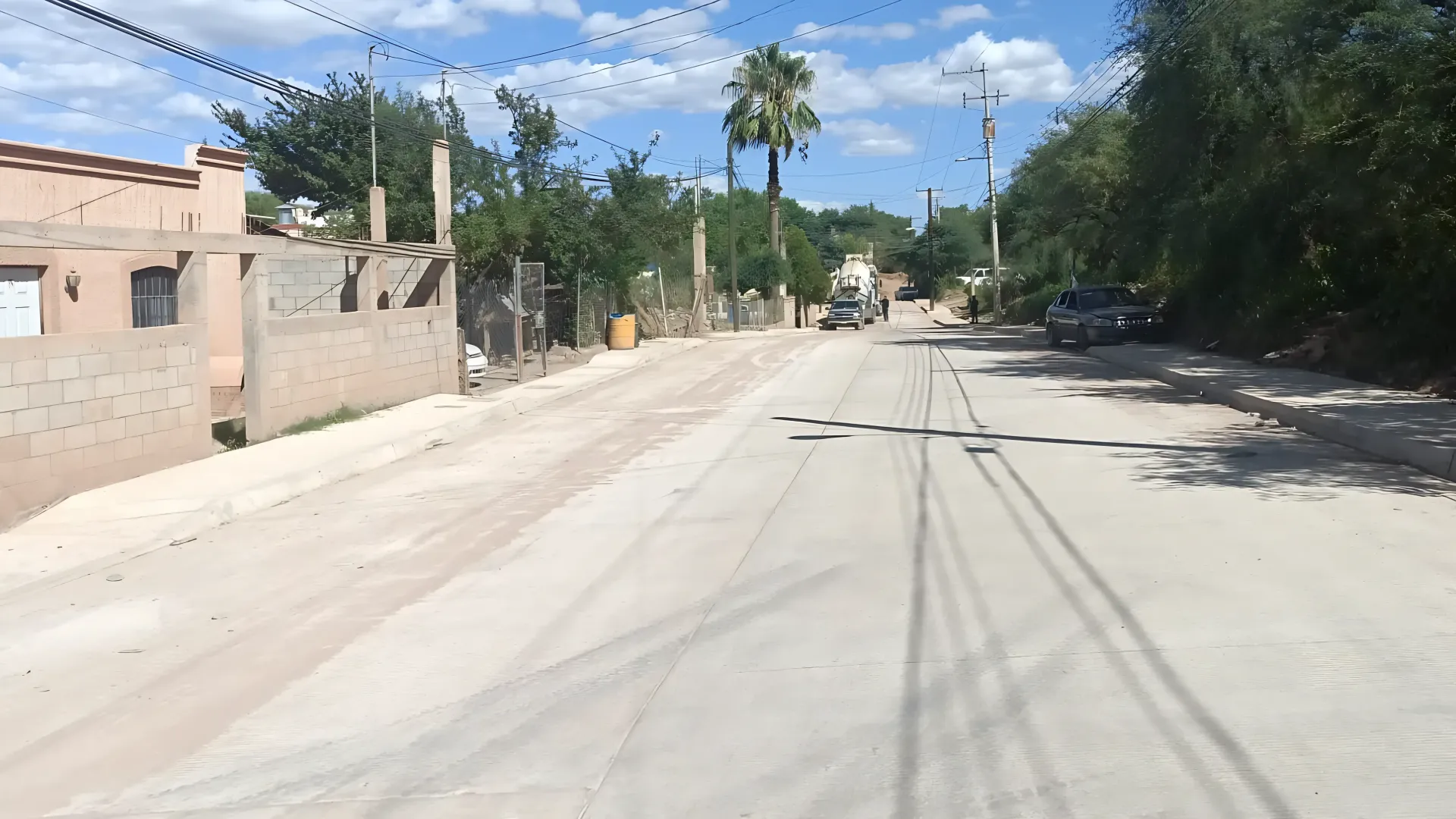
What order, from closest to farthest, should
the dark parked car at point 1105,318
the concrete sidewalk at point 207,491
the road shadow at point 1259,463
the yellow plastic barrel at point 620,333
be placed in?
the concrete sidewalk at point 207,491
the road shadow at point 1259,463
the dark parked car at point 1105,318
the yellow plastic barrel at point 620,333

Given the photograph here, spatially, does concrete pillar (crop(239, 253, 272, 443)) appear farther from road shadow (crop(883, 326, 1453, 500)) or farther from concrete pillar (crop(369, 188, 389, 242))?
road shadow (crop(883, 326, 1453, 500))

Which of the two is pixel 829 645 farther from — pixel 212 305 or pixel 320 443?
pixel 212 305

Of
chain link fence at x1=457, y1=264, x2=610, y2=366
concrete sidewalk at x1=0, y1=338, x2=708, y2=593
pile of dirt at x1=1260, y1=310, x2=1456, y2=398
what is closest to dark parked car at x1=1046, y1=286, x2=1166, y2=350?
pile of dirt at x1=1260, y1=310, x2=1456, y2=398

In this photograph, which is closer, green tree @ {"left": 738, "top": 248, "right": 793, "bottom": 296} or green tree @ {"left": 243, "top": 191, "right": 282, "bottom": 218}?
green tree @ {"left": 738, "top": 248, "right": 793, "bottom": 296}

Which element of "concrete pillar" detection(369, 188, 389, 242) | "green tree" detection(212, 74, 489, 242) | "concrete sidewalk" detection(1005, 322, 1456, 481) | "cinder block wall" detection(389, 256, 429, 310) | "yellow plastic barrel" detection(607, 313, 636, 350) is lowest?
"concrete sidewalk" detection(1005, 322, 1456, 481)

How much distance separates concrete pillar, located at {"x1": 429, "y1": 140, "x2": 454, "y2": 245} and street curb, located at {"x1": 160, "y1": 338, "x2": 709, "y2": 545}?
314 centimetres

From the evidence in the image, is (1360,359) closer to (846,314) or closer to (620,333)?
(620,333)

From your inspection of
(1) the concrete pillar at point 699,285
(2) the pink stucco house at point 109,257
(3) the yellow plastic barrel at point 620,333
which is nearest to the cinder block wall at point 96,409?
(2) the pink stucco house at point 109,257

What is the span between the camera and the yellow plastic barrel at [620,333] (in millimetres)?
35953

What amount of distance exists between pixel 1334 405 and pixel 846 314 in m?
46.8

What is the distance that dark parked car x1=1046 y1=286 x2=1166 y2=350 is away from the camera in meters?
31.7

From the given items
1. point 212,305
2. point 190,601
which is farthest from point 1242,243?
point 190,601

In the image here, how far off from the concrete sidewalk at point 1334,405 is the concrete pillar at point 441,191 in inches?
530

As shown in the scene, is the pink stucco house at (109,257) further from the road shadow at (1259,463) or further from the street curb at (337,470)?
the road shadow at (1259,463)
